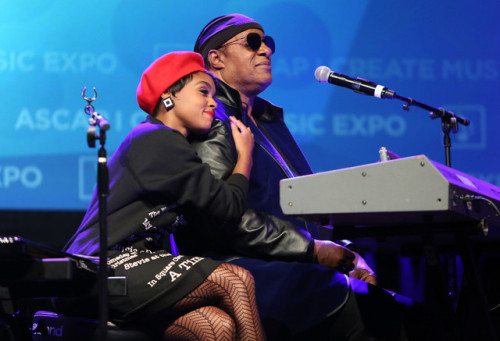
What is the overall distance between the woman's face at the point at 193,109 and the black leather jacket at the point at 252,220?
75 mm

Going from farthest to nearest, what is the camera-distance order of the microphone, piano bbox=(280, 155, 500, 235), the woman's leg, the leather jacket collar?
the leather jacket collar → the microphone → the woman's leg → piano bbox=(280, 155, 500, 235)

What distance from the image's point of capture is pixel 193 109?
278 centimetres

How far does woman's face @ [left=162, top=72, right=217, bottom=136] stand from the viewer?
2779mm

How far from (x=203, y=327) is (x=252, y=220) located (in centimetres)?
54

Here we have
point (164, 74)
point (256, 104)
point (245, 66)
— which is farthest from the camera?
point (256, 104)

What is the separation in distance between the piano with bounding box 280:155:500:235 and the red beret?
2.59 ft

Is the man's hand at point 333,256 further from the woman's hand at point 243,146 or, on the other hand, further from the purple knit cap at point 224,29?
the purple knit cap at point 224,29

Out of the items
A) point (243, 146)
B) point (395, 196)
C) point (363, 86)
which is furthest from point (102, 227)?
point (363, 86)

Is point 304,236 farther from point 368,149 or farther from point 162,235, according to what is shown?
point 368,149

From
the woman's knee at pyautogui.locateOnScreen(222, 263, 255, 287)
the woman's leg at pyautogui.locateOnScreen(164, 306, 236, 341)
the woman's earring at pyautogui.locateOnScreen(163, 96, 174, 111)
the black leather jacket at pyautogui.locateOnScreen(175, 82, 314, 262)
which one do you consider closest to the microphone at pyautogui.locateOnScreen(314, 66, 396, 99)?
the black leather jacket at pyautogui.locateOnScreen(175, 82, 314, 262)

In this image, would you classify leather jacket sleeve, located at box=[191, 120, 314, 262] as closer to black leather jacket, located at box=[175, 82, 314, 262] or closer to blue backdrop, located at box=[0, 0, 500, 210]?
black leather jacket, located at box=[175, 82, 314, 262]

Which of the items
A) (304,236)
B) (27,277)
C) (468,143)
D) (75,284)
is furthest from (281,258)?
(468,143)

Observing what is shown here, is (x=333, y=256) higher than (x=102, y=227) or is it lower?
lower

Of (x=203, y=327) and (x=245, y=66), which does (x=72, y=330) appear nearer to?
(x=203, y=327)
